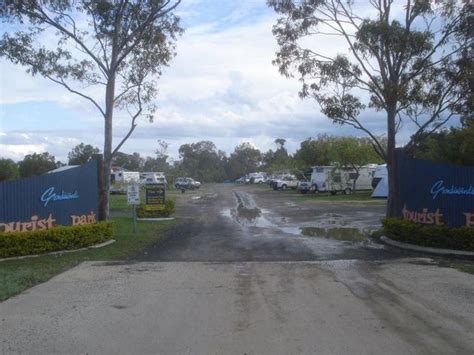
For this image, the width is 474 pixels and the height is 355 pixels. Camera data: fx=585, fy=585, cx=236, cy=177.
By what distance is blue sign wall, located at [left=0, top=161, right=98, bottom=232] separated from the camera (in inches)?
525

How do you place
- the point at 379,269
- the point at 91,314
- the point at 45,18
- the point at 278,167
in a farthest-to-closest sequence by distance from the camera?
1. the point at 278,167
2. the point at 45,18
3. the point at 379,269
4. the point at 91,314

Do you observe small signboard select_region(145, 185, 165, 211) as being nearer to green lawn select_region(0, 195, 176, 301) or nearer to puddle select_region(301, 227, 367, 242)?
green lawn select_region(0, 195, 176, 301)

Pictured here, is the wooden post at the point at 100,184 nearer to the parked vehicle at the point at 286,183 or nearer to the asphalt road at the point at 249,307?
the asphalt road at the point at 249,307

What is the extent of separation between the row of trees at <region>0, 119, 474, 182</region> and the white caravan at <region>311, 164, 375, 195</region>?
79 centimetres

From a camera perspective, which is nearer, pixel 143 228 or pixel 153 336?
pixel 153 336

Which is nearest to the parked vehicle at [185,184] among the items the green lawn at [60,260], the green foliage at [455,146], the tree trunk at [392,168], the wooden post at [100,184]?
the green foliage at [455,146]

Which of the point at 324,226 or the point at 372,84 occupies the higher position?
the point at 372,84

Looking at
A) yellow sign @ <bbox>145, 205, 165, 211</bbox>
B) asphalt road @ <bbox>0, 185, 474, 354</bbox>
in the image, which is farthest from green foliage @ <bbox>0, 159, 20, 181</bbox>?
asphalt road @ <bbox>0, 185, 474, 354</bbox>

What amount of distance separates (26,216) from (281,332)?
8747 mm

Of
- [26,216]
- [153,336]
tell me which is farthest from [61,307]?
[26,216]

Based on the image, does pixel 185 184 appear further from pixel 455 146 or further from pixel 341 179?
pixel 455 146

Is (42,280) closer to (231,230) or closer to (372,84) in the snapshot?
(231,230)

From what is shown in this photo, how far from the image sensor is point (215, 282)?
1009cm

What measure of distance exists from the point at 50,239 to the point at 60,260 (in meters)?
1.22
